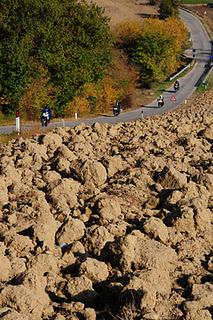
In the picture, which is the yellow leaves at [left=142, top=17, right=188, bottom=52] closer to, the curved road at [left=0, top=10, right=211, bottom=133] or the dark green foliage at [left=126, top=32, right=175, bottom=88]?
the dark green foliage at [left=126, top=32, right=175, bottom=88]

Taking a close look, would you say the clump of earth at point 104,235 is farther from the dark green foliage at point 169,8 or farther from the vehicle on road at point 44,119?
the dark green foliage at point 169,8

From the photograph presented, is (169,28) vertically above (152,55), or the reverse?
(169,28)

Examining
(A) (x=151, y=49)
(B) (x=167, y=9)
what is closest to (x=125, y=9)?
(B) (x=167, y=9)

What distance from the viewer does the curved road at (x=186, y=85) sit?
3356 cm

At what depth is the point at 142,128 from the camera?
Answer: 19766 mm

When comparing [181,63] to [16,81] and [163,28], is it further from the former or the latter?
[16,81]

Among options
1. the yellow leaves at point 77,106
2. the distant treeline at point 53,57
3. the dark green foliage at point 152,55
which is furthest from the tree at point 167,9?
the yellow leaves at point 77,106

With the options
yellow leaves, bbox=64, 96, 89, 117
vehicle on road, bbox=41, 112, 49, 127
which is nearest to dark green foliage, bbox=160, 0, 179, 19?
yellow leaves, bbox=64, 96, 89, 117

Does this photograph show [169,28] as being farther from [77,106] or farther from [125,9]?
[77,106]

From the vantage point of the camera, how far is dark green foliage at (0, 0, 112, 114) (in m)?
32.6

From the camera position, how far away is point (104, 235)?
8.98 m

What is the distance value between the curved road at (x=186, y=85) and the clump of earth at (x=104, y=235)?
44.7 feet

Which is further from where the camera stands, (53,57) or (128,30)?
(128,30)

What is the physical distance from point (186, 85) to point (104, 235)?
39.8 m
